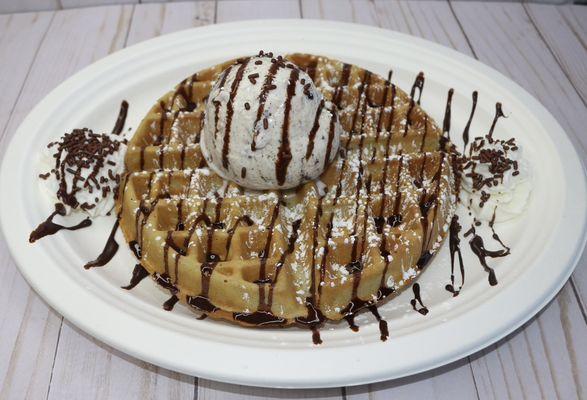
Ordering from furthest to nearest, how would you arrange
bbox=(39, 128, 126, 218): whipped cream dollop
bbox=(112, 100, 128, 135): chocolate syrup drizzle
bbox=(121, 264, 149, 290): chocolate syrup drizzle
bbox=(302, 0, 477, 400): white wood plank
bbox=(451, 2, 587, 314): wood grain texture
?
bbox=(302, 0, 477, 400): white wood plank → bbox=(451, 2, 587, 314): wood grain texture → bbox=(112, 100, 128, 135): chocolate syrup drizzle → bbox=(39, 128, 126, 218): whipped cream dollop → bbox=(121, 264, 149, 290): chocolate syrup drizzle

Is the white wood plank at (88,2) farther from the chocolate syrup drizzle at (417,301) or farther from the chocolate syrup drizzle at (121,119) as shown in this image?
the chocolate syrup drizzle at (417,301)

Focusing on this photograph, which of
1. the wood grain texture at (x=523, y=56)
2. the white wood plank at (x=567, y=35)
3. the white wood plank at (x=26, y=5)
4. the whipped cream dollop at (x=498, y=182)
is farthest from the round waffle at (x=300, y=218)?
the white wood plank at (x=26, y=5)

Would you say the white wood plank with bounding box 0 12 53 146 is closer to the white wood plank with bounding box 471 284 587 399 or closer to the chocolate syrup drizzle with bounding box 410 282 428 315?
the chocolate syrup drizzle with bounding box 410 282 428 315

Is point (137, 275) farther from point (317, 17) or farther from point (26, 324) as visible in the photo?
point (317, 17)

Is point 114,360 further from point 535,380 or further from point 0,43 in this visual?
point 0,43

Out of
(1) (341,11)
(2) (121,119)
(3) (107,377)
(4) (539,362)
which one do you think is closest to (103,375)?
(3) (107,377)

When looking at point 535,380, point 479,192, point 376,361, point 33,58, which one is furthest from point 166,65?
point 535,380

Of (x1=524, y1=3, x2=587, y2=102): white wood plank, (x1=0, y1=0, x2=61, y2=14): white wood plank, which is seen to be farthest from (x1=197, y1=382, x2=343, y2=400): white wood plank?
(x1=0, y1=0, x2=61, y2=14): white wood plank
